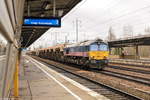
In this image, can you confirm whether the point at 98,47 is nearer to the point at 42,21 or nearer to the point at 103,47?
the point at 103,47

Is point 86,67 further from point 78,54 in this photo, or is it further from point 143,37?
point 143,37

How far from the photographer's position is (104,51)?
2264 cm

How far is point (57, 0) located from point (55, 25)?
8.59 ft

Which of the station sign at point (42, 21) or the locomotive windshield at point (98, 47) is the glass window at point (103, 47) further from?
the station sign at point (42, 21)

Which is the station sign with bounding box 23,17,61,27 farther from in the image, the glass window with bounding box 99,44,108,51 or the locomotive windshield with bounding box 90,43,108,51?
the glass window with bounding box 99,44,108,51

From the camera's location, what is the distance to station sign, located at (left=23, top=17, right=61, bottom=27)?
42.0 feet

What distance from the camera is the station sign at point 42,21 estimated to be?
42.0 feet

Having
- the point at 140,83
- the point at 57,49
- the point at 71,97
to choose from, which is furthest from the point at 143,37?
the point at 71,97

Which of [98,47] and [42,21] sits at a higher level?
[42,21]

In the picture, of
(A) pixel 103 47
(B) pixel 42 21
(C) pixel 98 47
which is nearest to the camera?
(B) pixel 42 21

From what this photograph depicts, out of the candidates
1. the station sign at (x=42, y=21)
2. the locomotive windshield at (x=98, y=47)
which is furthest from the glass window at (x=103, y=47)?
the station sign at (x=42, y=21)

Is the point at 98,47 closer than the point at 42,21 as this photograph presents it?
No

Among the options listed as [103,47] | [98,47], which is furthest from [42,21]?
[103,47]

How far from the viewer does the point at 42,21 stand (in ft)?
42.4
